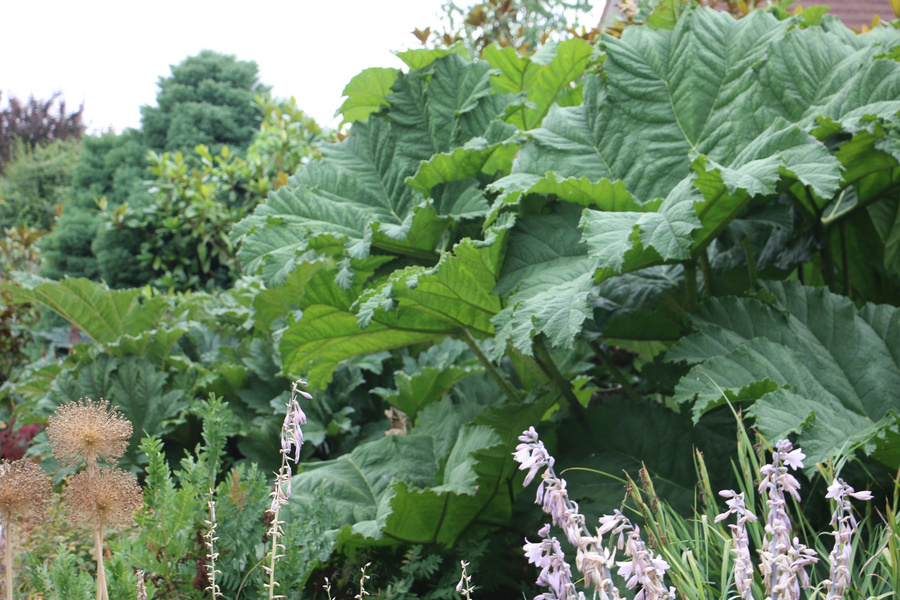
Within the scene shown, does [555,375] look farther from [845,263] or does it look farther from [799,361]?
[845,263]

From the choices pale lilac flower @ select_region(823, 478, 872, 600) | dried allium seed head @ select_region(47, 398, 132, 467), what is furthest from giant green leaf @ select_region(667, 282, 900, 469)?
dried allium seed head @ select_region(47, 398, 132, 467)

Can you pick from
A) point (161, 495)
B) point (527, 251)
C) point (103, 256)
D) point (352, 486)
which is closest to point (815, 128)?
point (527, 251)

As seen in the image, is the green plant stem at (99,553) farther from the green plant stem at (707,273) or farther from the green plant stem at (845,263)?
the green plant stem at (845,263)

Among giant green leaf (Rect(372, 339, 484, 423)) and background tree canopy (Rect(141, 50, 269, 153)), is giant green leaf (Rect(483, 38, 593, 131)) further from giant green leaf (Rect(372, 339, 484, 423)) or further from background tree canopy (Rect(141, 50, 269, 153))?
background tree canopy (Rect(141, 50, 269, 153))

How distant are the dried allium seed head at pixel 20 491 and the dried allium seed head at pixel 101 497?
1.5 inches

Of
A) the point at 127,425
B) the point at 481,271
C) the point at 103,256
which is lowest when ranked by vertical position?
the point at 127,425

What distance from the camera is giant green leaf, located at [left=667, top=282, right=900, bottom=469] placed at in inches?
50.1

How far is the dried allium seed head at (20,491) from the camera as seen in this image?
0.86 meters

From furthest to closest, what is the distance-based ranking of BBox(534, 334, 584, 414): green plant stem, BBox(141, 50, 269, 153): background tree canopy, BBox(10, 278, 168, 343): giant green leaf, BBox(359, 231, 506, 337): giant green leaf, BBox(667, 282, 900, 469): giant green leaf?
BBox(141, 50, 269, 153): background tree canopy
BBox(10, 278, 168, 343): giant green leaf
BBox(534, 334, 584, 414): green plant stem
BBox(359, 231, 506, 337): giant green leaf
BBox(667, 282, 900, 469): giant green leaf

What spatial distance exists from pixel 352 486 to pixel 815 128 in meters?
1.48

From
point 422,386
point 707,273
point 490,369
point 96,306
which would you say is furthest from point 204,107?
point 707,273

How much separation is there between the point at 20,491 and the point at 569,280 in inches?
42.8

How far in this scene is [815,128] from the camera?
1.54 m

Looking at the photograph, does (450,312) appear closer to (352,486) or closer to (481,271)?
(481,271)
